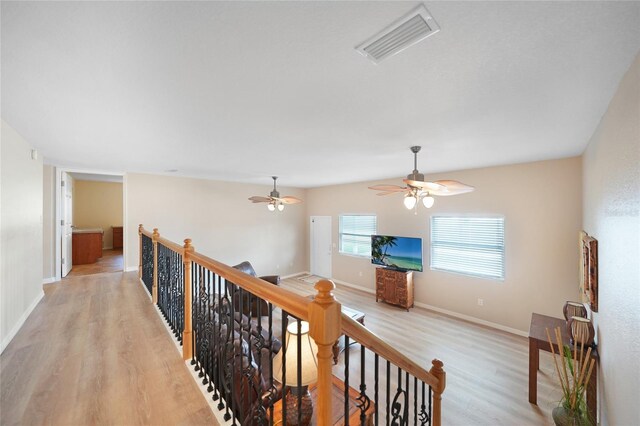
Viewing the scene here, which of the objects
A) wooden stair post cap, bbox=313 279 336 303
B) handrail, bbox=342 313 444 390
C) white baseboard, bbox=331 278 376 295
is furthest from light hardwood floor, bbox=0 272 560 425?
white baseboard, bbox=331 278 376 295

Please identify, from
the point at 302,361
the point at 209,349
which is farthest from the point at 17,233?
the point at 302,361

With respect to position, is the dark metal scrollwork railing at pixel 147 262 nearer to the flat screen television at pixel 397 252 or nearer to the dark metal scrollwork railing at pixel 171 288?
the dark metal scrollwork railing at pixel 171 288

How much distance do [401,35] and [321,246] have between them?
680 cm

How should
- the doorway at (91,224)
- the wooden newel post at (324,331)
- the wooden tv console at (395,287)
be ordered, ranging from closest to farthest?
the wooden newel post at (324,331)
the wooden tv console at (395,287)
the doorway at (91,224)

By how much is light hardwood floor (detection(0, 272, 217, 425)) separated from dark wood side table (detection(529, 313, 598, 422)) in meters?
3.24

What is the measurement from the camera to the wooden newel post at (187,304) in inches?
83.5

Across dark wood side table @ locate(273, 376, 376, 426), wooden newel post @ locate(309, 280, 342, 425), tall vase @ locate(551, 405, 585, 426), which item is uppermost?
wooden newel post @ locate(309, 280, 342, 425)

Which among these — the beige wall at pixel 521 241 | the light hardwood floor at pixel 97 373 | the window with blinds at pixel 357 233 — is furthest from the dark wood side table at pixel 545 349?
the window with blinds at pixel 357 233

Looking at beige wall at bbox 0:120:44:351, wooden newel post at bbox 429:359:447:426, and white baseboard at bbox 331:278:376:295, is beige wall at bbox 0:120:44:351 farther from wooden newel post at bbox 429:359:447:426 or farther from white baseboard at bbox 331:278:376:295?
white baseboard at bbox 331:278:376:295

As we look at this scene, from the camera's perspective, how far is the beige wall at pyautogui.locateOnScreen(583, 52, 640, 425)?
1316 mm

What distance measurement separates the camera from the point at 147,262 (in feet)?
13.4

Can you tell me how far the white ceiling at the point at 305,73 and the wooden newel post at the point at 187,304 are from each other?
120cm

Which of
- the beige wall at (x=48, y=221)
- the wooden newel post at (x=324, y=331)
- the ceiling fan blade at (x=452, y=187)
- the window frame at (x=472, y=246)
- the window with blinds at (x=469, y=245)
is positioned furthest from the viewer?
the beige wall at (x=48, y=221)

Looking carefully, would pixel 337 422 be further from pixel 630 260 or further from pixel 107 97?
pixel 107 97
